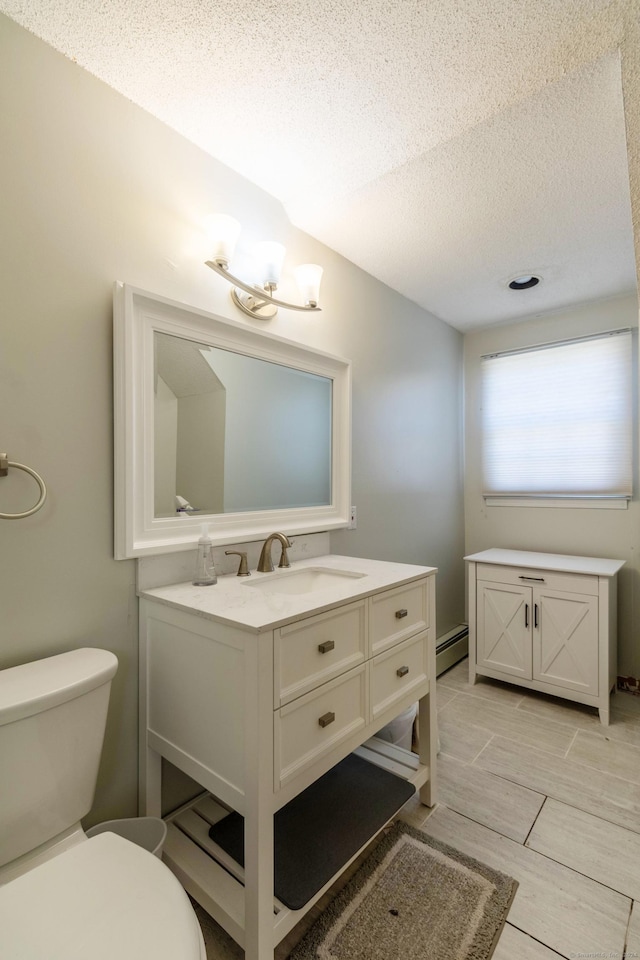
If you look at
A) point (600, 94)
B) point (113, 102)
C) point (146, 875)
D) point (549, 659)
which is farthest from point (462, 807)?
point (113, 102)

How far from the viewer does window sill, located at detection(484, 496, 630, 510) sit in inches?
103

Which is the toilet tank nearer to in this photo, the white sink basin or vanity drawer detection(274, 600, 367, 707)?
vanity drawer detection(274, 600, 367, 707)

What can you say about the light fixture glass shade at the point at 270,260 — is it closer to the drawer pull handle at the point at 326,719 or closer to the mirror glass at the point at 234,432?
the mirror glass at the point at 234,432

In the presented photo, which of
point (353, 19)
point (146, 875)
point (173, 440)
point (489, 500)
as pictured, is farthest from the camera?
point (489, 500)

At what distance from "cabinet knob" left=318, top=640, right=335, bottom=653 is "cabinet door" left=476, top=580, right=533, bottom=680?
1.68m

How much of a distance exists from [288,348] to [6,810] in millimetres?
1584

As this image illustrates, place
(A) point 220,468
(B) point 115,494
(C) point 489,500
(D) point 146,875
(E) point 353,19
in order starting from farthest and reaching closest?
(C) point 489,500 → (A) point 220,468 → (B) point 115,494 → (E) point 353,19 → (D) point 146,875

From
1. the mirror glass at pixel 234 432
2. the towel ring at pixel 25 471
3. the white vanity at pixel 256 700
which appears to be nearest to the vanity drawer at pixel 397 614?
the white vanity at pixel 256 700

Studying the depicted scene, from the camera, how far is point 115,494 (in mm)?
1268

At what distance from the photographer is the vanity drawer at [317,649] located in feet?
3.46

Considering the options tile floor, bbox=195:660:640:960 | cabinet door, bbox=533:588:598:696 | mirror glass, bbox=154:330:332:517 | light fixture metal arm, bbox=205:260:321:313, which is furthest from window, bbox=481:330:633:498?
light fixture metal arm, bbox=205:260:321:313

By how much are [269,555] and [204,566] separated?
27 centimetres

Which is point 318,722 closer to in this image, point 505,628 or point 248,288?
point 248,288

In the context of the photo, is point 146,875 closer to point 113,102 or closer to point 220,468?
point 220,468
